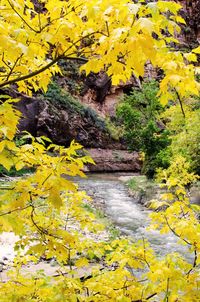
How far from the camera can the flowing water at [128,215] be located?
8227 mm

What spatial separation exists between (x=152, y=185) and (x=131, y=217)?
4950 millimetres

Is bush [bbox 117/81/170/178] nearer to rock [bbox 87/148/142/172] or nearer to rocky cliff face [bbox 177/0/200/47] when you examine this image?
rock [bbox 87/148/142/172]

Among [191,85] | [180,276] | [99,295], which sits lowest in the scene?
[99,295]

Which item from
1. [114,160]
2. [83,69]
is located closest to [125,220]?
[83,69]

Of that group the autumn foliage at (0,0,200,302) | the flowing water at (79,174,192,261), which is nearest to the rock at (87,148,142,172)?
the flowing water at (79,174,192,261)

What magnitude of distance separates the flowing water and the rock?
748cm

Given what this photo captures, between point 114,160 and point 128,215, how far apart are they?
1555 cm

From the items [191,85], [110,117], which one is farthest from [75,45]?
[110,117]

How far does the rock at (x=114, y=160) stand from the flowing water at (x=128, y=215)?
7.48 m

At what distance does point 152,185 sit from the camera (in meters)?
15.8

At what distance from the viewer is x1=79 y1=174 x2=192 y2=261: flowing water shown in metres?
8.23

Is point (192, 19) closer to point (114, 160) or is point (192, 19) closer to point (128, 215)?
point (114, 160)

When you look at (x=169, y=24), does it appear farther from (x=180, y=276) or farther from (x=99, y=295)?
(x=99, y=295)

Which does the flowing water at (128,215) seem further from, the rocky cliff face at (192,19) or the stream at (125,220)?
the rocky cliff face at (192,19)
